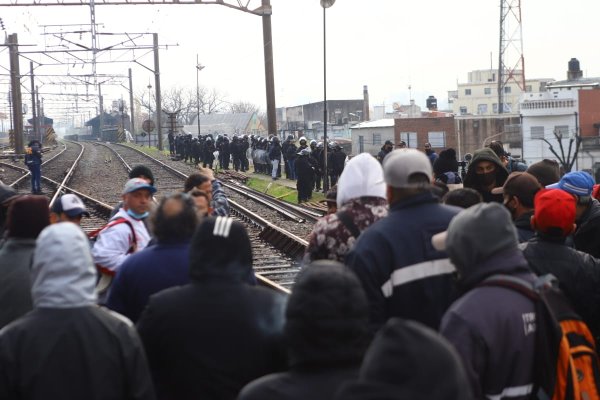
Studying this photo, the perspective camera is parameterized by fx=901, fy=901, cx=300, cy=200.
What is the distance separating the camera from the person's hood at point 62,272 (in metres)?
3.86

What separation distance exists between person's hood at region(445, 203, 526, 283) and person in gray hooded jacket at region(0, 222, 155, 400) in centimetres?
149

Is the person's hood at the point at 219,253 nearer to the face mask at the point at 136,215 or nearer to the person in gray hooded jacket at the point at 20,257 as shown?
the person in gray hooded jacket at the point at 20,257

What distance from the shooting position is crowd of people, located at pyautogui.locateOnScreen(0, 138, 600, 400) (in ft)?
10.6

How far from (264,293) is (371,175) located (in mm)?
1337

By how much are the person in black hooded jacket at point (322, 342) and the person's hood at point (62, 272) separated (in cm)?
106

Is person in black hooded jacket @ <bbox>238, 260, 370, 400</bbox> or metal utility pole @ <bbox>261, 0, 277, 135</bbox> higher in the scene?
metal utility pole @ <bbox>261, 0, 277, 135</bbox>

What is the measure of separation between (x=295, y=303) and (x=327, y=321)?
0.17 m

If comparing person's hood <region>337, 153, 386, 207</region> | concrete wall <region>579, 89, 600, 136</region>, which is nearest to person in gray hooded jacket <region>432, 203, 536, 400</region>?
person's hood <region>337, 153, 386, 207</region>

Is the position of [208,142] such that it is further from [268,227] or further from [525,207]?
[525,207]

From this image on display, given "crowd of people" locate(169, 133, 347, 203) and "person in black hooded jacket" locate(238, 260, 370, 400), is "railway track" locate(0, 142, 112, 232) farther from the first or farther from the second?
"person in black hooded jacket" locate(238, 260, 370, 400)

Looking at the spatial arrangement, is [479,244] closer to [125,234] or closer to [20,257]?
[20,257]

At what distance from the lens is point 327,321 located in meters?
3.15

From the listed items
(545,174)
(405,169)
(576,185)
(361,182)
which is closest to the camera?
(405,169)

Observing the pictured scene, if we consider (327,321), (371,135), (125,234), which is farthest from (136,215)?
(371,135)
